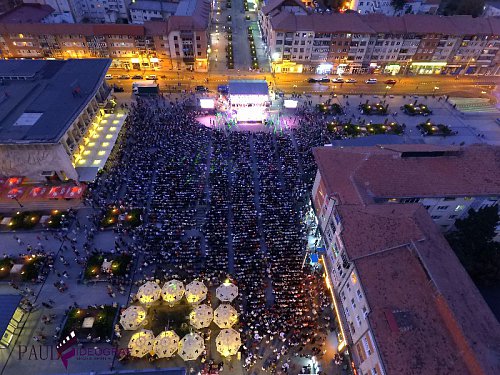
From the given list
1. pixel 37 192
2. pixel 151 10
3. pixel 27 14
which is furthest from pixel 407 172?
pixel 27 14

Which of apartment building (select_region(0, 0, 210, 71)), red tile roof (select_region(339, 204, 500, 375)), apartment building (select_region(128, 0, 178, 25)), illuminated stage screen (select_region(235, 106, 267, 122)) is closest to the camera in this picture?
red tile roof (select_region(339, 204, 500, 375))

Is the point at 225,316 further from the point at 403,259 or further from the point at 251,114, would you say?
the point at 251,114

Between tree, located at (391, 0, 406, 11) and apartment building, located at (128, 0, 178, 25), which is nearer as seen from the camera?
apartment building, located at (128, 0, 178, 25)

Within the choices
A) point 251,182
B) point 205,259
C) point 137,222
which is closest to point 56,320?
point 137,222

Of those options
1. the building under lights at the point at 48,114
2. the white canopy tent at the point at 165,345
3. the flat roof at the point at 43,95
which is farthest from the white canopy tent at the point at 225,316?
the flat roof at the point at 43,95

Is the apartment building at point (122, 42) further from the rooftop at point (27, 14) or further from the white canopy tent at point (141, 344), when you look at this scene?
the white canopy tent at point (141, 344)

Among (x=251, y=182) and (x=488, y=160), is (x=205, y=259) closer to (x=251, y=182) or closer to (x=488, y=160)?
(x=251, y=182)

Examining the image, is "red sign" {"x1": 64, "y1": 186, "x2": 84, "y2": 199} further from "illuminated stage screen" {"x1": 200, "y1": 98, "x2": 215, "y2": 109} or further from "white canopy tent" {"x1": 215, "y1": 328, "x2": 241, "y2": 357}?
"white canopy tent" {"x1": 215, "y1": 328, "x2": 241, "y2": 357}

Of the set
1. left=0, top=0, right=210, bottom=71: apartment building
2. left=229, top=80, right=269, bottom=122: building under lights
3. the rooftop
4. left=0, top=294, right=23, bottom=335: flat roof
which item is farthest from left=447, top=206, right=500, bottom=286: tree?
the rooftop
